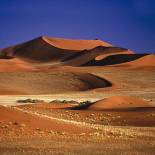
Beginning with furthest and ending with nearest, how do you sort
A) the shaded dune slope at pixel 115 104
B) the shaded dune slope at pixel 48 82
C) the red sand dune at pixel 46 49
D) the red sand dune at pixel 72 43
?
the red sand dune at pixel 72 43
the red sand dune at pixel 46 49
the shaded dune slope at pixel 48 82
the shaded dune slope at pixel 115 104

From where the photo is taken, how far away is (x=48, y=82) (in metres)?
69.7

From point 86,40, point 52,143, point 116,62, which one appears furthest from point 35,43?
point 52,143

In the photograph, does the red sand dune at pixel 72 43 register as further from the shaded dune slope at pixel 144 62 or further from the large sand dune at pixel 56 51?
the shaded dune slope at pixel 144 62

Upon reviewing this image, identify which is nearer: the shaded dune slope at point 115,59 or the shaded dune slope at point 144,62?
the shaded dune slope at point 144,62

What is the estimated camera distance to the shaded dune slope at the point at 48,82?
64.8 m

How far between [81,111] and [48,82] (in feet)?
122

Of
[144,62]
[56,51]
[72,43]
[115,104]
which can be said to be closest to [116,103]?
[115,104]

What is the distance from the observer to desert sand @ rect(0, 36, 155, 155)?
16.9 metres

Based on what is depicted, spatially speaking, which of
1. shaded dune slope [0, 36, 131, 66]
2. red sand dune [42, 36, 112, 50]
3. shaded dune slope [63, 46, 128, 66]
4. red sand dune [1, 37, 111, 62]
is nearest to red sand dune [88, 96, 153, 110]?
shaded dune slope [63, 46, 128, 66]

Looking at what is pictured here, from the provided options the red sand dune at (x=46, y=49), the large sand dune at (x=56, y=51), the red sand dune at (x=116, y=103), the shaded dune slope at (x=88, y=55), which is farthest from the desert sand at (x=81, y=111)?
the red sand dune at (x=46, y=49)

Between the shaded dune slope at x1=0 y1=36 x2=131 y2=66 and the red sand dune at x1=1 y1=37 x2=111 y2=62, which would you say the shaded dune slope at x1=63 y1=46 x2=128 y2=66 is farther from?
the red sand dune at x1=1 y1=37 x2=111 y2=62

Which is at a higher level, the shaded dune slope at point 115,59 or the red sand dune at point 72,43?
the red sand dune at point 72,43

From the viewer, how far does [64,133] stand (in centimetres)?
1950

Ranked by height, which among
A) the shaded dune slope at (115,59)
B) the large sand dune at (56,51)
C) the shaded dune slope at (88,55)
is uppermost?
the large sand dune at (56,51)
